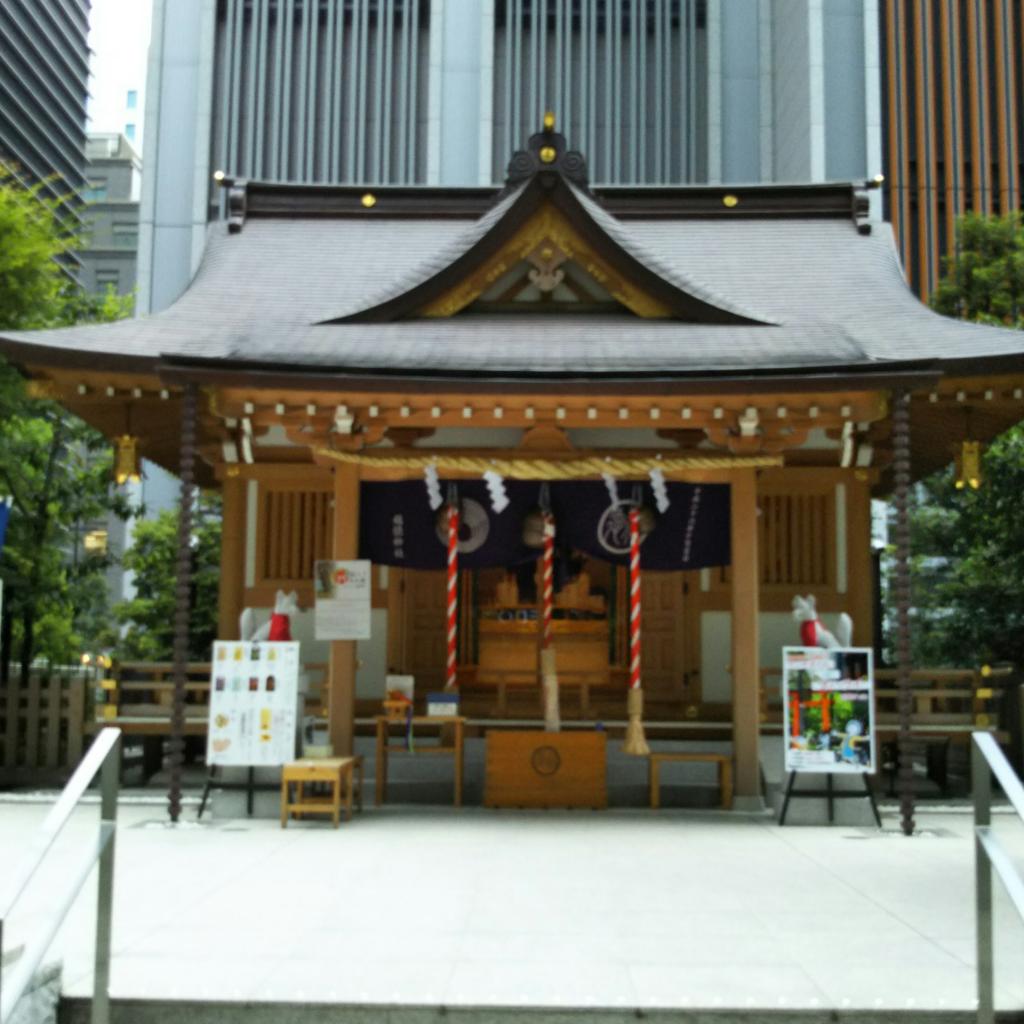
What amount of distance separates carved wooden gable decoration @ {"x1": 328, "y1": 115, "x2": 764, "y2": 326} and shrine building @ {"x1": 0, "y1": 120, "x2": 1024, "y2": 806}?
0.10 ft

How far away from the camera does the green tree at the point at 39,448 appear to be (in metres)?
13.0

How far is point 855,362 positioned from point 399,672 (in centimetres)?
671

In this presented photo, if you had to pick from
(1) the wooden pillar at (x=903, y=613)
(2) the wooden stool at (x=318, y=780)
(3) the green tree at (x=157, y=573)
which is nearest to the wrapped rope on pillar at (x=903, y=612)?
(1) the wooden pillar at (x=903, y=613)

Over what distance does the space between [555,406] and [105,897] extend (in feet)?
22.3

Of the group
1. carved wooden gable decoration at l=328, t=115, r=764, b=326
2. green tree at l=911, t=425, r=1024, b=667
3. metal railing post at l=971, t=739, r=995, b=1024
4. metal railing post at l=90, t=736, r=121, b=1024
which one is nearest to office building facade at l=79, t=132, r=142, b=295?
green tree at l=911, t=425, r=1024, b=667

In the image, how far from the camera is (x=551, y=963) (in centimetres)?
541

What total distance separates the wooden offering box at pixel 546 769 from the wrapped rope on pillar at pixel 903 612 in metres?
2.61

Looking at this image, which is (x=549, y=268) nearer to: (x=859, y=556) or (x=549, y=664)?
(x=549, y=664)

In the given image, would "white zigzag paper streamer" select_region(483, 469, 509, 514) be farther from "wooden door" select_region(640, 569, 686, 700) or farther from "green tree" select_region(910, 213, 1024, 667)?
"green tree" select_region(910, 213, 1024, 667)

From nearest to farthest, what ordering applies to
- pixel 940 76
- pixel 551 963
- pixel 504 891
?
1. pixel 551 963
2. pixel 504 891
3. pixel 940 76

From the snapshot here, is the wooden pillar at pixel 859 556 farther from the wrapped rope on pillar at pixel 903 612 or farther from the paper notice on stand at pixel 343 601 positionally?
the paper notice on stand at pixel 343 601

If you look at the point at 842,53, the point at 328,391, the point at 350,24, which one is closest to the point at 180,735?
the point at 328,391

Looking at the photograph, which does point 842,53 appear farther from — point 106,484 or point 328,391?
point 328,391

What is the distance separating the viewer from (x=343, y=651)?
1147 cm
